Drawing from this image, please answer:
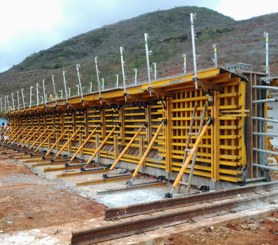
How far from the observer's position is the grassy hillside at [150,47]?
33.3 metres

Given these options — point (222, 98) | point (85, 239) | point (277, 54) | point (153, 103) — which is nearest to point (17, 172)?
point (153, 103)

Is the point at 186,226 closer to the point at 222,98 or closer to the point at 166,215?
the point at 166,215

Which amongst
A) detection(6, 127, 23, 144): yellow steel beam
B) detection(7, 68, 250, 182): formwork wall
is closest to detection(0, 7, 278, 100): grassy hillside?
detection(6, 127, 23, 144): yellow steel beam

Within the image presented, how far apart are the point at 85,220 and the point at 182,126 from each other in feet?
12.8

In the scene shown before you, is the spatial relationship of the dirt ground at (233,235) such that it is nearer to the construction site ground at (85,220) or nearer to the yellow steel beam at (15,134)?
the construction site ground at (85,220)

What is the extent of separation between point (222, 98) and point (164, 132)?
2.29 meters

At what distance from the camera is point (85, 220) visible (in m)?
6.12

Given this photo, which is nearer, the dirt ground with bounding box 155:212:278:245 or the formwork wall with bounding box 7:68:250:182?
the dirt ground with bounding box 155:212:278:245

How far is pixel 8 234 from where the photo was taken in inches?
216

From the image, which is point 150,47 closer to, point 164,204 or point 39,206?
point 39,206

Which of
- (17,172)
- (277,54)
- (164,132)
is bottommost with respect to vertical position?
(17,172)

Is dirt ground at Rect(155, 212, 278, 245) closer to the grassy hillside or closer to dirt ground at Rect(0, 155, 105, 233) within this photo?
dirt ground at Rect(0, 155, 105, 233)

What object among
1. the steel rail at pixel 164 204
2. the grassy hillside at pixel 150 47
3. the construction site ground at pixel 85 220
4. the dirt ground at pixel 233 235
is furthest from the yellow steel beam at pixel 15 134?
the dirt ground at pixel 233 235

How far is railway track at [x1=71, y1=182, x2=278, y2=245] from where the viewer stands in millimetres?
4607
